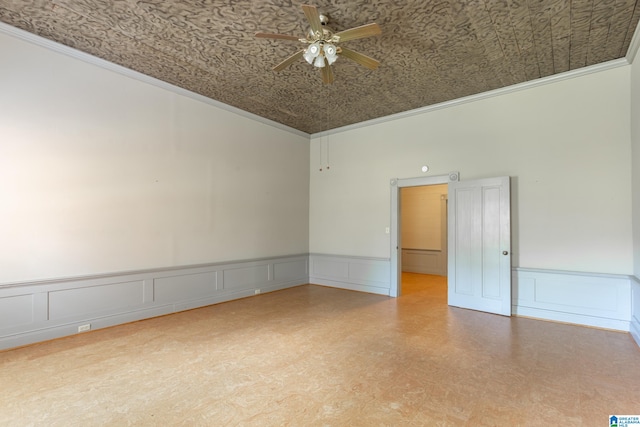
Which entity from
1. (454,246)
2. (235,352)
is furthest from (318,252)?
(235,352)

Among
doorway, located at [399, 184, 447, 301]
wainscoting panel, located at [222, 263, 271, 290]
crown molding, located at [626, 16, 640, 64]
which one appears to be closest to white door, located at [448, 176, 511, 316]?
crown molding, located at [626, 16, 640, 64]

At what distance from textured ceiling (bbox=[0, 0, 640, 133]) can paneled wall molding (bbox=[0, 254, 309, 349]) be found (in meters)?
2.85

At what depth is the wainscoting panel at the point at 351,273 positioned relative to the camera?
6.09 meters

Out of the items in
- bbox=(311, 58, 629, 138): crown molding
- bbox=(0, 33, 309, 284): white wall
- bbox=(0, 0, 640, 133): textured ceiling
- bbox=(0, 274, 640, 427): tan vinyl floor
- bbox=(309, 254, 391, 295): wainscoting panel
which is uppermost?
bbox=(0, 0, 640, 133): textured ceiling

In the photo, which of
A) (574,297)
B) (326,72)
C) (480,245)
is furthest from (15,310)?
(574,297)

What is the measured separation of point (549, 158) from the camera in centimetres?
446

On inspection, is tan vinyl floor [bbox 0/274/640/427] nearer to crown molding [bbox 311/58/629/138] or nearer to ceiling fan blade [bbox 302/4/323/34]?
ceiling fan blade [bbox 302/4/323/34]

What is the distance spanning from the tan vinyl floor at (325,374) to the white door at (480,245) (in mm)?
533

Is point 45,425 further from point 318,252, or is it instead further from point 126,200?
point 318,252

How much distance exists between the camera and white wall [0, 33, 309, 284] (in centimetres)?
344

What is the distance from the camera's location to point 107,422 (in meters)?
2.13

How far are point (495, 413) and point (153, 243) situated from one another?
4446mm

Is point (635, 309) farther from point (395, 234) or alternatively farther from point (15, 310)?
point (15, 310)

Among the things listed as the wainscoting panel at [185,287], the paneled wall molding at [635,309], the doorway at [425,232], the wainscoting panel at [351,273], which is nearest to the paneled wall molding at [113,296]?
the wainscoting panel at [185,287]
